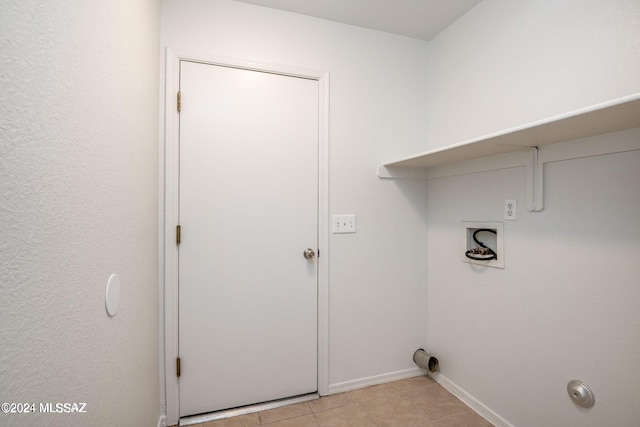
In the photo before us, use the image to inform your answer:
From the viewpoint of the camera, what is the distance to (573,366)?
1.31m

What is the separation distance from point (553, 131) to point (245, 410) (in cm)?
215

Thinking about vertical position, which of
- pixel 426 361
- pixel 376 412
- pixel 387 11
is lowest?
pixel 376 412

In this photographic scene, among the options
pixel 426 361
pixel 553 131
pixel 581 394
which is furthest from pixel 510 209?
pixel 426 361

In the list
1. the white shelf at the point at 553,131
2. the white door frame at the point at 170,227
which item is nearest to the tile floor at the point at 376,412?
the white door frame at the point at 170,227

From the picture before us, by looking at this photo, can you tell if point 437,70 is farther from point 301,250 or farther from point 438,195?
point 301,250

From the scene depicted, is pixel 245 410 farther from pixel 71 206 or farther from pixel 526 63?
pixel 526 63

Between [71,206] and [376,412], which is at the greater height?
[71,206]

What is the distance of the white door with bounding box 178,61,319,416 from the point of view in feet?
5.53

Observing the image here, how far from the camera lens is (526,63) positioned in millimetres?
1527

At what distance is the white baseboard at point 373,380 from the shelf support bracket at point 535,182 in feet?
4.64

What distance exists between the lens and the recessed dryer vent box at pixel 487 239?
1.64 m

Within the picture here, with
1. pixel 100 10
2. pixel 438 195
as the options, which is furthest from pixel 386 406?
pixel 100 10

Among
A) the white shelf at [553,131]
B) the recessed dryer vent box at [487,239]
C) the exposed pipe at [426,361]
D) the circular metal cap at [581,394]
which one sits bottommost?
the exposed pipe at [426,361]

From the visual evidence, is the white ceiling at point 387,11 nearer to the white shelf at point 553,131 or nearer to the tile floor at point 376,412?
the white shelf at point 553,131
